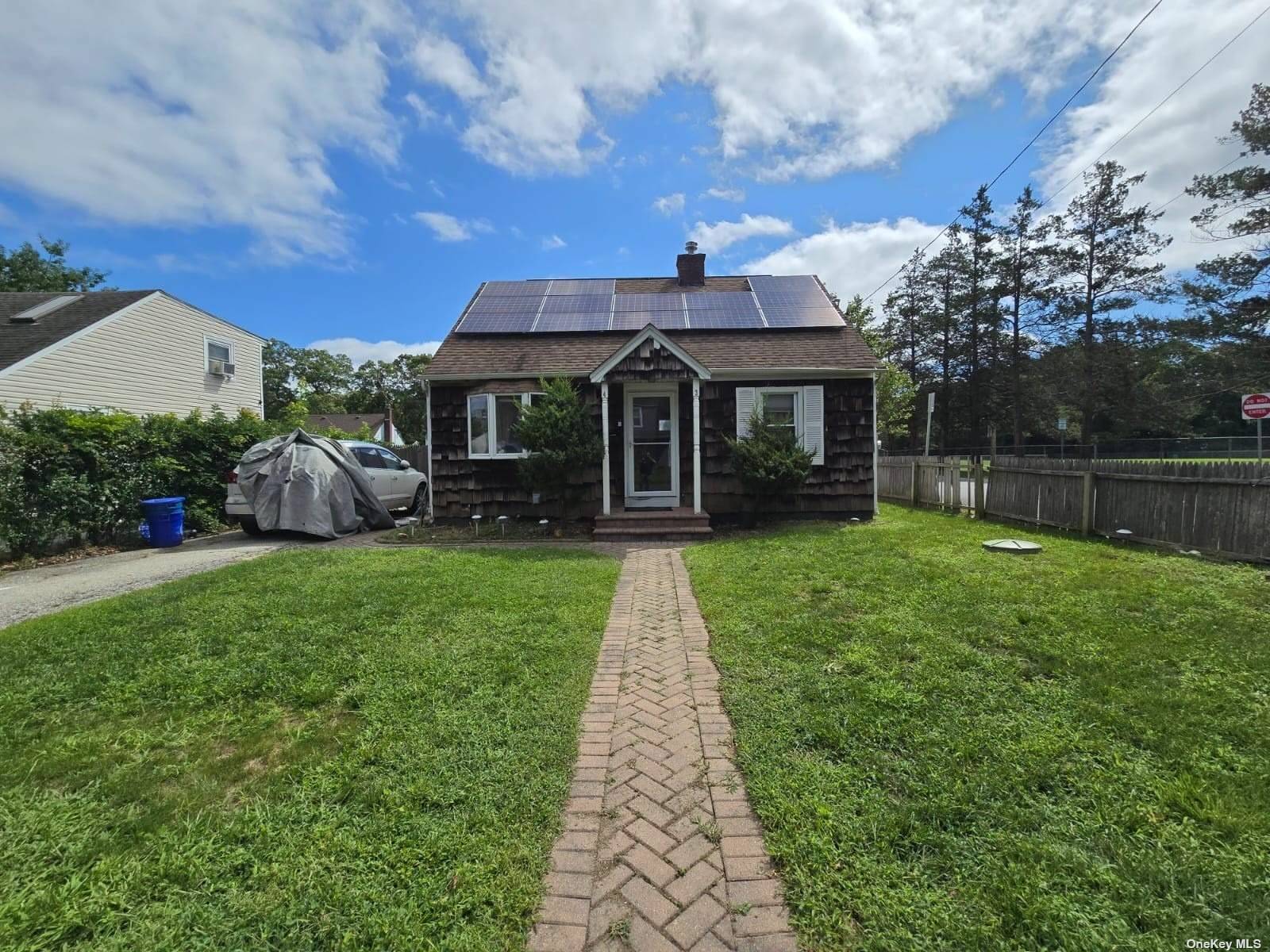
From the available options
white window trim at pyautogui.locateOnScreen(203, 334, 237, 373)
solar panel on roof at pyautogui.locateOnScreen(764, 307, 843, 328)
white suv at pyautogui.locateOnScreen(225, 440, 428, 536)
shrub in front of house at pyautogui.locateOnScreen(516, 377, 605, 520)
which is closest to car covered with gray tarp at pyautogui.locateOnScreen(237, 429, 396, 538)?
white suv at pyautogui.locateOnScreen(225, 440, 428, 536)

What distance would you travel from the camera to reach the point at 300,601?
203 inches

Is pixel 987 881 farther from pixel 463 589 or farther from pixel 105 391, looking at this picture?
pixel 105 391

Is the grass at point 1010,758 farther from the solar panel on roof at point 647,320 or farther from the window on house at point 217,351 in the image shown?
the window on house at point 217,351

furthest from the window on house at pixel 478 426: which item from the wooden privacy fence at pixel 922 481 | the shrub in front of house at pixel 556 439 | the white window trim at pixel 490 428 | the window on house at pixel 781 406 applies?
the wooden privacy fence at pixel 922 481

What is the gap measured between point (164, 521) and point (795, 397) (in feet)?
35.4

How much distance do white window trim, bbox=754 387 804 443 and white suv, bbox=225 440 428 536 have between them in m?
7.40

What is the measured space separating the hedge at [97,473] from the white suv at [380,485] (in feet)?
1.79

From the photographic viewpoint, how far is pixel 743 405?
405 inches

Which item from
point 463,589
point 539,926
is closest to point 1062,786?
point 539,926

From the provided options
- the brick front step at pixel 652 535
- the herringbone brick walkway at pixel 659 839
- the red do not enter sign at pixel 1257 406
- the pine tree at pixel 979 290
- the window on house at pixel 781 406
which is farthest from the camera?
the pine tree at pixel 979 290

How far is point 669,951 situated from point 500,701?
1755mm

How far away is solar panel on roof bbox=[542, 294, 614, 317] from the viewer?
12.2 metres

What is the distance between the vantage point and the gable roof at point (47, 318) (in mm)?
12062

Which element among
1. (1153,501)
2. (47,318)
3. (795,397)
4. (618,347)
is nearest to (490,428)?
(618,347)
